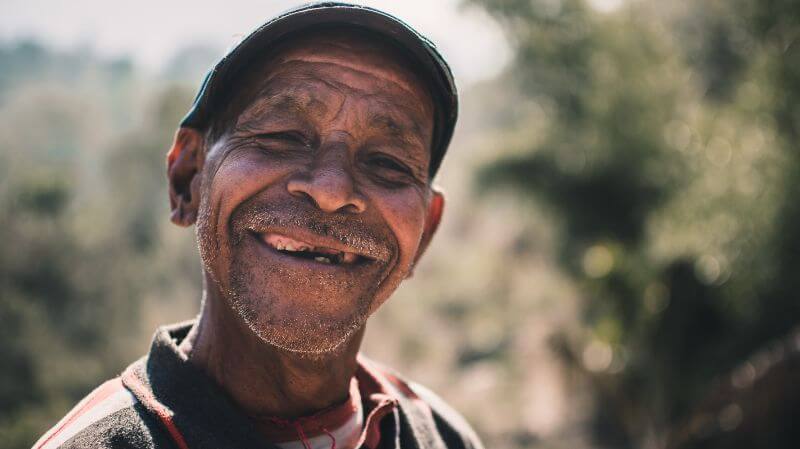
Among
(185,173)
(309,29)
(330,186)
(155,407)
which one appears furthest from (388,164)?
(155,407)

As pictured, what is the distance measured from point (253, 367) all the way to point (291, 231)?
1.03 ft

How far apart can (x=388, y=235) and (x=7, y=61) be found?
17.1 meters

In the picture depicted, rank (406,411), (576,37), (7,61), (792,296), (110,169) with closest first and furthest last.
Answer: (406,411) → (792,296) → (576,37) → (7,61) → (110,169)

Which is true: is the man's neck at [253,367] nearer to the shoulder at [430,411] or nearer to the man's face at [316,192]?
the man's face at [316,192]

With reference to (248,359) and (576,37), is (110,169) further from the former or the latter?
(248,359)

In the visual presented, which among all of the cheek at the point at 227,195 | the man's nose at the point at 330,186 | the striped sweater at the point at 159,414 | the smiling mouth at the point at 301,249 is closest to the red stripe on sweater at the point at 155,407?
the striped sweater at the point at 159,414

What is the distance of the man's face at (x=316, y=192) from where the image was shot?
127 cm

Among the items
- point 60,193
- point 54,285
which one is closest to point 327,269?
point 54,285

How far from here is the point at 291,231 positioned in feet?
4.17

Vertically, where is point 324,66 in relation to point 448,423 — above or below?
above

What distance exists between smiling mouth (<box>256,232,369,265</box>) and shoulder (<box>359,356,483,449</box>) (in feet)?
1.57

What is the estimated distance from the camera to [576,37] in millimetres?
11227

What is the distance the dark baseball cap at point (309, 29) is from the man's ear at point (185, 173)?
4 cm

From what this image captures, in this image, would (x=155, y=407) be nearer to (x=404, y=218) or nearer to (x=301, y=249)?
(x=301, y=249)
